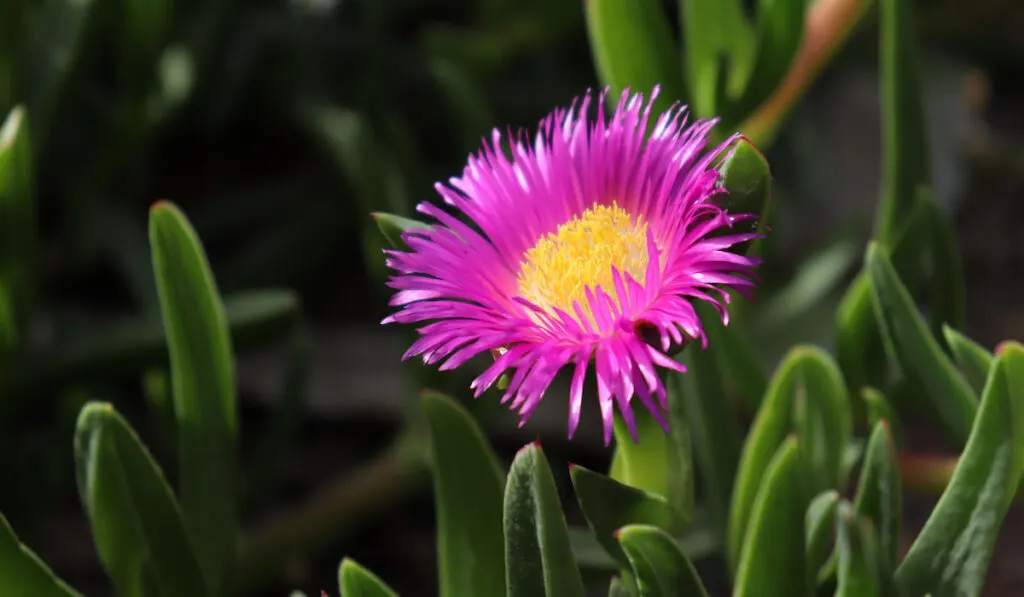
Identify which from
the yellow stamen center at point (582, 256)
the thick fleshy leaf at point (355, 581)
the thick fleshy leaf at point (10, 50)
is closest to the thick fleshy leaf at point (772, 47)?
the yellow stamen center at point (582, 256)

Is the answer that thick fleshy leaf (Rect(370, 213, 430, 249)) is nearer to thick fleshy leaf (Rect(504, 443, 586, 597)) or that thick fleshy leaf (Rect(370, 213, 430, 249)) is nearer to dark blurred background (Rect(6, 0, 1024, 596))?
thick fleshy leaf (Rect(504, 443, 586, 597))

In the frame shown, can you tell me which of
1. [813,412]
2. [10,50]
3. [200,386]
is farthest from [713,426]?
[10,50]

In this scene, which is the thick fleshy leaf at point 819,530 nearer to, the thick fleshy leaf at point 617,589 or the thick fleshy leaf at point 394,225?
the thick fleshy leaf at point 617,589

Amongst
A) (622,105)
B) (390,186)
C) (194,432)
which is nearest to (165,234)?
(194,432)

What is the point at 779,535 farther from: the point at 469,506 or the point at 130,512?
the point at 130,512

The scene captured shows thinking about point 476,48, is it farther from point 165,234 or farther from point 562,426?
point 165,234

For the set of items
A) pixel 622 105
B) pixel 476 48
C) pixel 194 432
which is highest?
pixel 476 48
